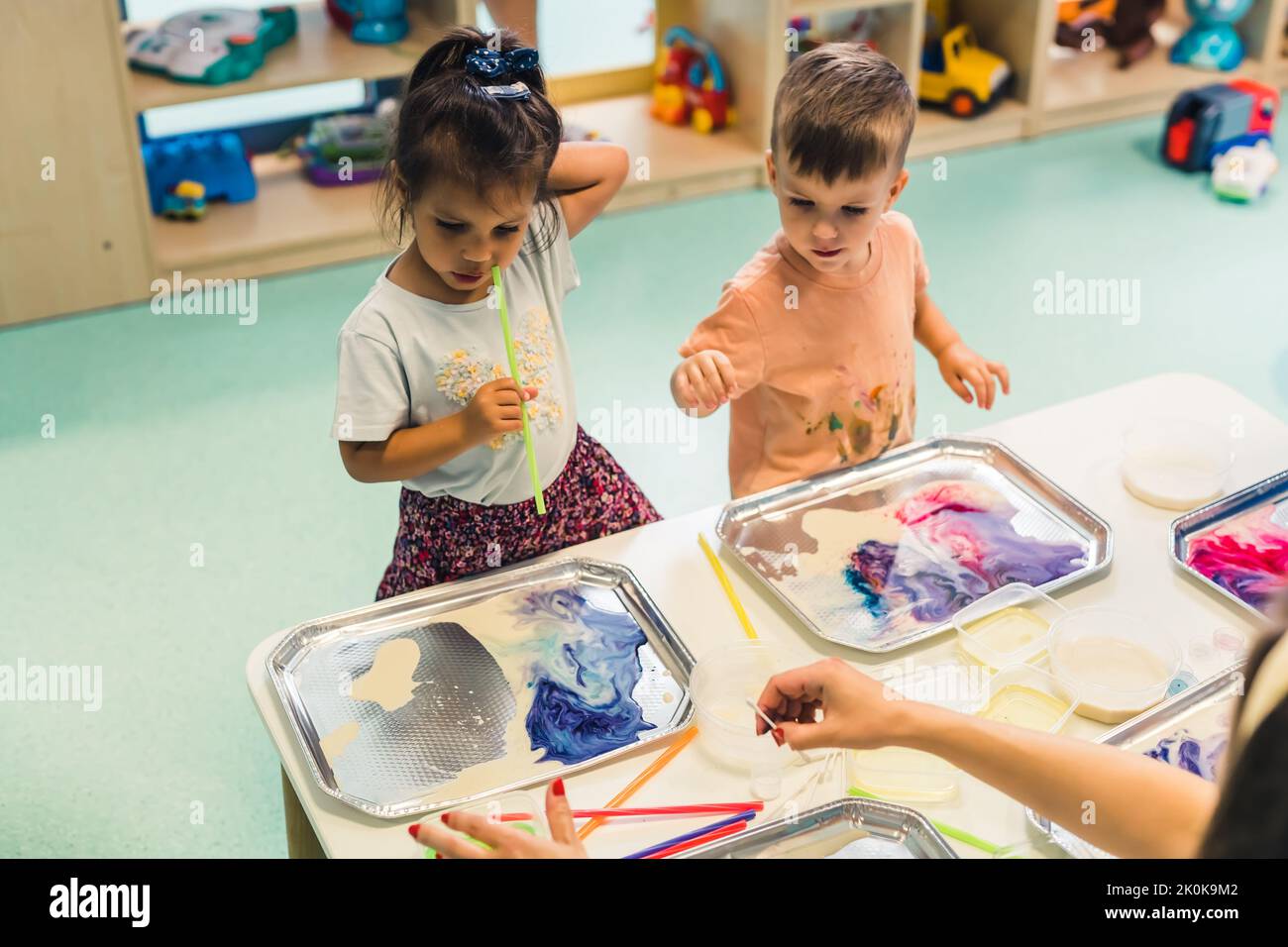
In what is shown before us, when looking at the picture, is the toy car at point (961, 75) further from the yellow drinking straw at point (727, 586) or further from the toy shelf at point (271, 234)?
the yellow drinking straw at point (727, 586)

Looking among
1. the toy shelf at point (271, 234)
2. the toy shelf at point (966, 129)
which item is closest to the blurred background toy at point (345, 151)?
the toy shelf at point (271, 234)

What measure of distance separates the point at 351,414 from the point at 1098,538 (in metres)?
0.79

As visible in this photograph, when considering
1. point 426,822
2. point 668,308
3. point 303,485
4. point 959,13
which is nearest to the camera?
point 426,822

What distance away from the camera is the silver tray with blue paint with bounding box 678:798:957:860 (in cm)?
111

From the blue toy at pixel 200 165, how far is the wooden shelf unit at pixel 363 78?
5cm

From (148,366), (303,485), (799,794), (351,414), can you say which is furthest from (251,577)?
(799,794)

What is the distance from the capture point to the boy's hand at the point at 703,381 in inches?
57.4

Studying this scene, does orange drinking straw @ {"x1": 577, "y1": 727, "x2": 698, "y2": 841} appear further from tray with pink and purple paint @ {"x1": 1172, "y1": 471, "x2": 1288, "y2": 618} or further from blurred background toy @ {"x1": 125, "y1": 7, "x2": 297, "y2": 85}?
blurred background toy @ {"x1": 125, "y1": 7, "x2": 297, "y2": 85}

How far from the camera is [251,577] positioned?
2328mm

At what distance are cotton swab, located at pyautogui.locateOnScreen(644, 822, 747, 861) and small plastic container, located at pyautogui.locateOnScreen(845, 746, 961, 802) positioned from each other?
4.7 inches

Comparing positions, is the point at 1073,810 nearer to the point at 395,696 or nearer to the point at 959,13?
the point at 395,696

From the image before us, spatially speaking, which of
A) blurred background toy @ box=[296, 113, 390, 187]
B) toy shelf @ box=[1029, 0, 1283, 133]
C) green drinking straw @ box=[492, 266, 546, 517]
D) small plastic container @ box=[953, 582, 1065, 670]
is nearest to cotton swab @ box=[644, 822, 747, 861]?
small plastic container @ box=[953, 582, 1065, 670]

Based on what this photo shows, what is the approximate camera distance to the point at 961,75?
147 inches
